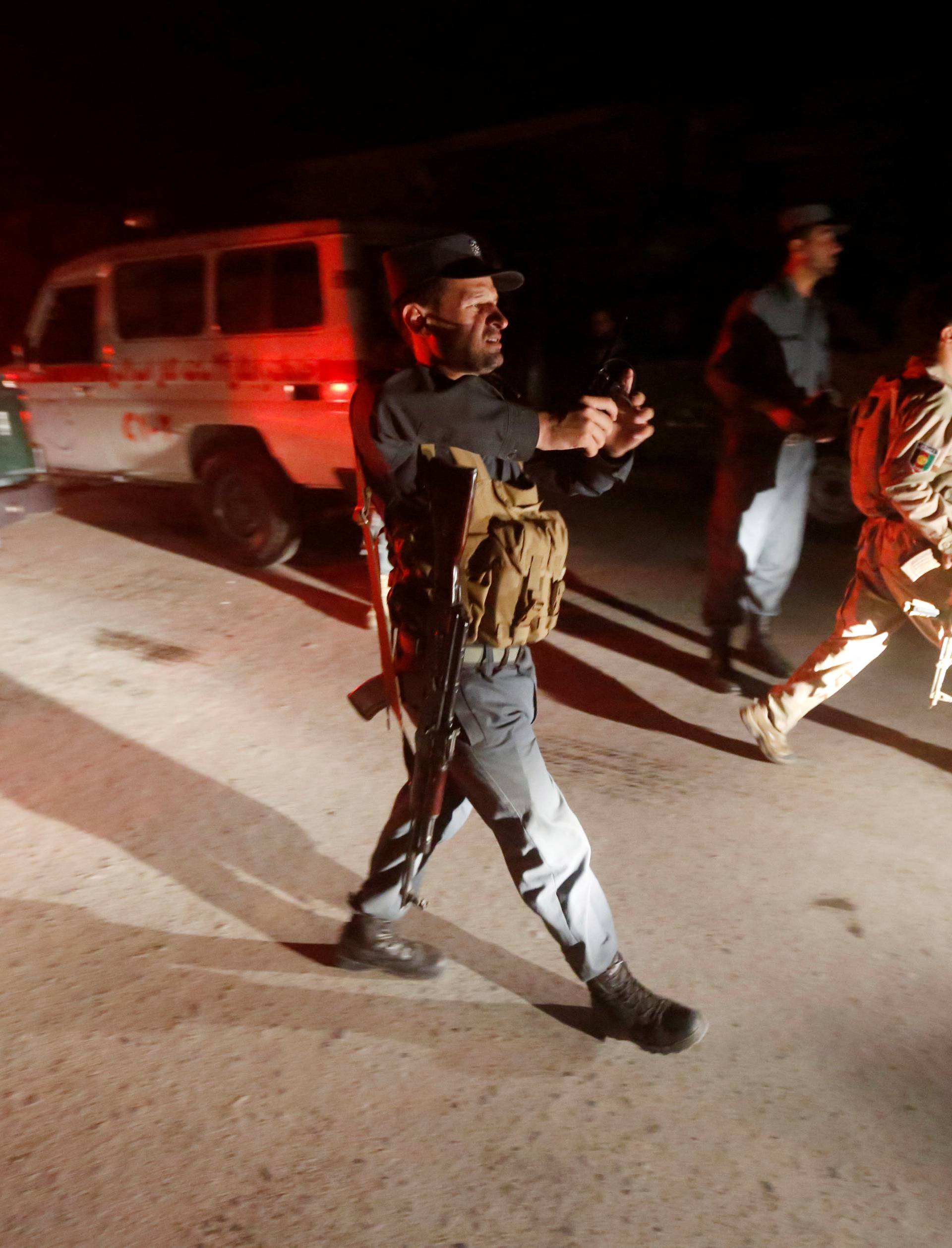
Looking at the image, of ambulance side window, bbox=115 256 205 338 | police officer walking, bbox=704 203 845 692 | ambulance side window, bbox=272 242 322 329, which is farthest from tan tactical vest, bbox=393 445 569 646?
ambulance side window, bbox=115 256 205 338

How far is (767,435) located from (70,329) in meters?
5.35

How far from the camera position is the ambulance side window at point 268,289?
Result: 6.13 meters

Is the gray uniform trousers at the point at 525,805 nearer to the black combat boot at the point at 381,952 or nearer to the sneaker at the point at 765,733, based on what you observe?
the black combat boot at the point at 381,952

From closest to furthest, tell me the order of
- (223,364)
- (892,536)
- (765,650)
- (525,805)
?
(525,805) < (892,536) < (765,650) < (223,364)

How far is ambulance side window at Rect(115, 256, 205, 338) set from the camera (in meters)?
6.67

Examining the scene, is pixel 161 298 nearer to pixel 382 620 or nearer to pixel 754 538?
pixel 754 538

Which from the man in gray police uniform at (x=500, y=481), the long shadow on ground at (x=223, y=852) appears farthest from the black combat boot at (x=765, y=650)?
the man in gray police uniform at (x=500, y=481)

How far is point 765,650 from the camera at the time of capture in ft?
16.5

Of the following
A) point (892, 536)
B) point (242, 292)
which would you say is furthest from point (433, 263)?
point (242, 292)

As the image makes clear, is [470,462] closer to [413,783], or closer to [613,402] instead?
[613,402]

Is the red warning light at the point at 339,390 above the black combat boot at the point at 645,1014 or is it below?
above

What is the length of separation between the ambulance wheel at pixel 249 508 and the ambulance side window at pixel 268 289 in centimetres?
87

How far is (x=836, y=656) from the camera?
3844 millimetres

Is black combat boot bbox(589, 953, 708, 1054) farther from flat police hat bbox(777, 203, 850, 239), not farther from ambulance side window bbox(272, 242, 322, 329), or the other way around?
ambulance side window bbox(272, 242, 322, 329)
